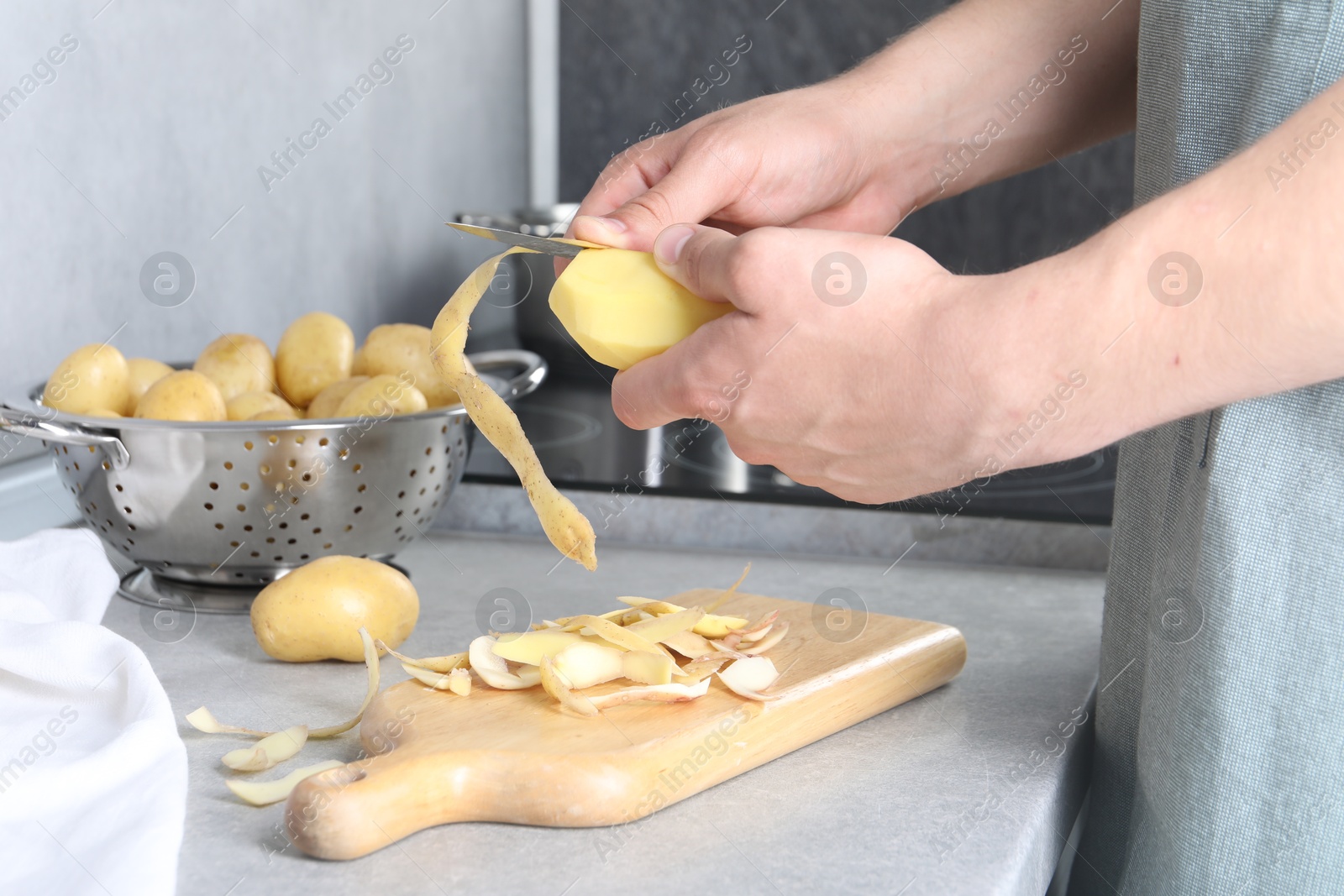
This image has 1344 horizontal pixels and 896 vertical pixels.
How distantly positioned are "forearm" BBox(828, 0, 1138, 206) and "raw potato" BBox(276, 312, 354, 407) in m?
0.48

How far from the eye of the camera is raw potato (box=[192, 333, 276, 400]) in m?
0.98

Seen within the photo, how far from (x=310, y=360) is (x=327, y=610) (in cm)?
31

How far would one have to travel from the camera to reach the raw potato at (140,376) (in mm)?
938

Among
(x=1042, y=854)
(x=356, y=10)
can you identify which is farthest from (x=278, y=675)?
(x=356, y=10)

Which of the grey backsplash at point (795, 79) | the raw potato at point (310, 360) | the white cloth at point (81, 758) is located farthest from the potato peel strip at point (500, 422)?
the grey backsplash at point (795, 79)

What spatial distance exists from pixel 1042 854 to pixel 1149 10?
452mm

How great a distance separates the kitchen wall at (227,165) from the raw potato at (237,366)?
203 mm

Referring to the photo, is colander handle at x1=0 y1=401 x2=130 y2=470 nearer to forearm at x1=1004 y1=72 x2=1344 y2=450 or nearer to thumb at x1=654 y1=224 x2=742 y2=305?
thumb at x1=654 y1=224 x2=742 y2=305

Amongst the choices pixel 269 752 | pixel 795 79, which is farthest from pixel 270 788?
pixel 795 79

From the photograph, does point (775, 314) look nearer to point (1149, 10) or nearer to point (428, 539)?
point (1149, 10)

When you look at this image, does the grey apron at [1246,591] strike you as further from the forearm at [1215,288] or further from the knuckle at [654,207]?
the knuckle at [654,207]

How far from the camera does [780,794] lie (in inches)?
24.3

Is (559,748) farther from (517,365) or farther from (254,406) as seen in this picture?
(517,365)

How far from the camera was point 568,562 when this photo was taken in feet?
3.59
